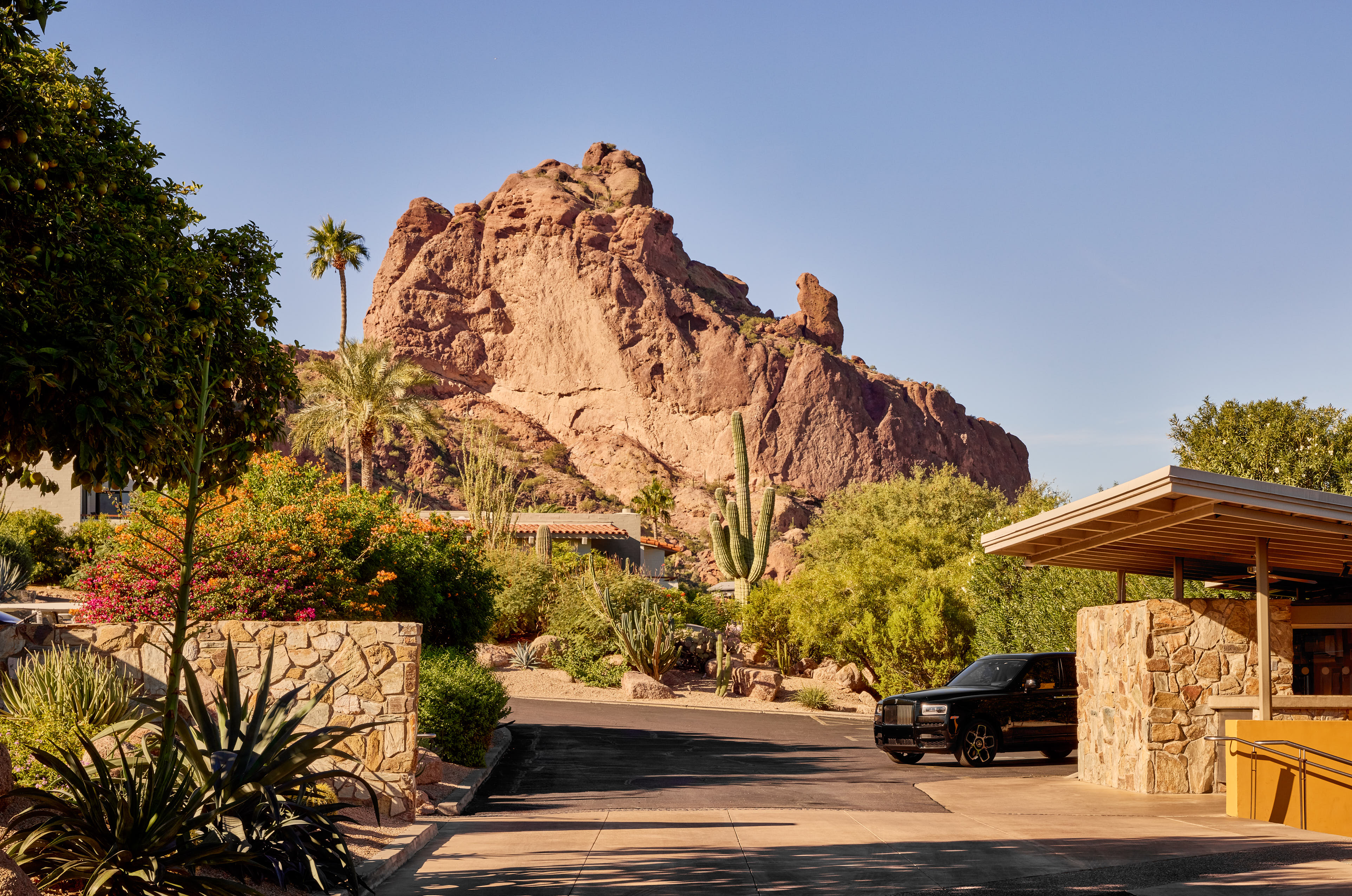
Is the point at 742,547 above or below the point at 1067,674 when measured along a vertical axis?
above

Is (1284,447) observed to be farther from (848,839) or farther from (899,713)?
(848,839)

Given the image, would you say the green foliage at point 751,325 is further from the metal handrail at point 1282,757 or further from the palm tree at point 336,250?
the metal handrail at point 1282,757

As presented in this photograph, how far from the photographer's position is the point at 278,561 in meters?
14.8

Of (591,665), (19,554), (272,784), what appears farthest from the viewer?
(19,554)

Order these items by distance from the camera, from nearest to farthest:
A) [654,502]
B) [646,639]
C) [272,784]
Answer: [272,784]
[646,639]
[654,502]

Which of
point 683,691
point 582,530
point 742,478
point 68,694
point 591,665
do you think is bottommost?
point 683,691

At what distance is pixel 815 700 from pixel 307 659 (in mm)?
19228

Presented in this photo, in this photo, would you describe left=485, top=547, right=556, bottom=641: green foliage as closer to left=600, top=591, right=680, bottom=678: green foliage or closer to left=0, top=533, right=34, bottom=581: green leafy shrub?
left=600, top=591, right=680, bottom=678: green foliage

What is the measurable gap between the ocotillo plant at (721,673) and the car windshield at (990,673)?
1160 centimetres

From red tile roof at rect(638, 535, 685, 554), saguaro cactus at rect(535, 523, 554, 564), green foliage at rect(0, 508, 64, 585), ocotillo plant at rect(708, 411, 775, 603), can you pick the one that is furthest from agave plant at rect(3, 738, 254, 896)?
red tile roof at rect(638, 535, 685, 554)

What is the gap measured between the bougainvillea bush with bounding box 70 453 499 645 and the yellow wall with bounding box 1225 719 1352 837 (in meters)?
11.0

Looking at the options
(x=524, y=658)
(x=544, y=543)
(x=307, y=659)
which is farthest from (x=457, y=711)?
(x=544, y=543)

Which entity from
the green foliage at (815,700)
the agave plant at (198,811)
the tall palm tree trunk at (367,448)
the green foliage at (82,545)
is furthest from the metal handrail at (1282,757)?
the tall palm tree trunk at (367,448)

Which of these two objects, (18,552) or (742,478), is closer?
(18,552)
